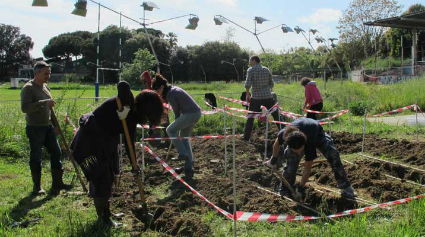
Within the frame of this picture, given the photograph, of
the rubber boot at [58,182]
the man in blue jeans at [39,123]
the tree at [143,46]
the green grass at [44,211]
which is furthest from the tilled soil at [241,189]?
the tree at [143,46]

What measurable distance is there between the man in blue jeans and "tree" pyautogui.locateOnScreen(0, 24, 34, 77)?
72.8 metres

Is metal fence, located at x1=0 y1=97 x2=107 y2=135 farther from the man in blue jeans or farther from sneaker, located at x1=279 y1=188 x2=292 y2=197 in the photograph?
sneaker, located at x1=279 y1=188 x2=292 y2=197

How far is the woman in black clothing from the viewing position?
146 inches

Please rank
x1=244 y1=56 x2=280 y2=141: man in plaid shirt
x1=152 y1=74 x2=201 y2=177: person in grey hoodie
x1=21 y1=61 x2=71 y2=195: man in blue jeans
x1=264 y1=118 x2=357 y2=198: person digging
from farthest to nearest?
x1=244 y1=56 x2=280 y2=141: man in plaid shirt < x1=152 y1=74 x2=201 y2=177: person in grey hoodie < x1=21 y1=61 x2=71 y2=195: man in blue jeans < x1=264 y1=118 x2=357 y2=198: person digging

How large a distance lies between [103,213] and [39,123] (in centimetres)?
194

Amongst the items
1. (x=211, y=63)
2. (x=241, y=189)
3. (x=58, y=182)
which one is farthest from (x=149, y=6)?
(x=211, y=63)

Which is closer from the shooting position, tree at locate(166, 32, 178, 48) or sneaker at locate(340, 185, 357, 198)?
sneaker at locate(340, 185, 357, 198)

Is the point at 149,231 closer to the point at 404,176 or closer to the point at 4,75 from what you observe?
the point at 404,176

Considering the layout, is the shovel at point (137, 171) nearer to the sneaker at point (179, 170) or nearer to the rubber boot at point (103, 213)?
the rubber boot at point (103, 213)

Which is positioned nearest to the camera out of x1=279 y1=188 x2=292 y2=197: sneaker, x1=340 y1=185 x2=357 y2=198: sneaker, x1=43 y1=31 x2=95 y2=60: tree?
x1=340 y1=185 x2=357 y2=198: sneaker

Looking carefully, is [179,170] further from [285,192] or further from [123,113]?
[123,113]

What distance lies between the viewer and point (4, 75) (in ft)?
225

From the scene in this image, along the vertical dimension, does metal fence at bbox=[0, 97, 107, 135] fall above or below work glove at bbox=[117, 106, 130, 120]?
below

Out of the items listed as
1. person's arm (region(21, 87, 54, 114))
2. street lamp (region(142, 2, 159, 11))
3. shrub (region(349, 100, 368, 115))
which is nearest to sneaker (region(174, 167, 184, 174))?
person's arm (region(21, 87, 54, 114))
